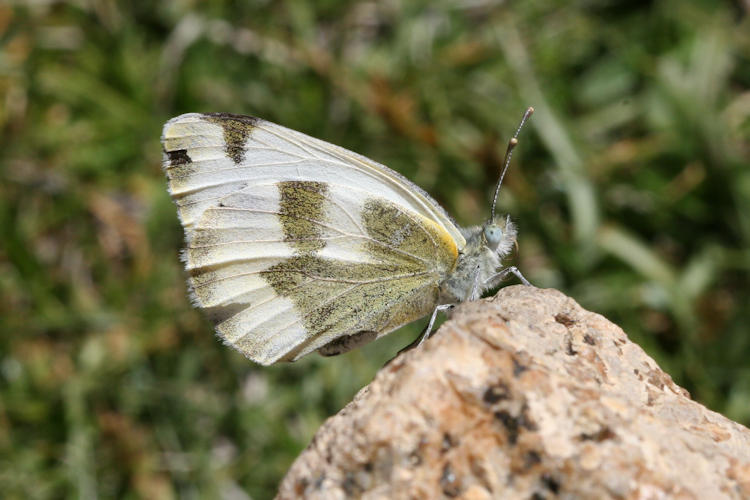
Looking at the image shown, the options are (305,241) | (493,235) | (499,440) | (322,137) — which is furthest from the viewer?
(322,137)

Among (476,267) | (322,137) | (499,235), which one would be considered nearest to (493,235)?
(499,235)

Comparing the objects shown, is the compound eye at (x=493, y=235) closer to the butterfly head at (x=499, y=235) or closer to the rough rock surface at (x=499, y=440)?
the butterfly head at (x=499, y=235)

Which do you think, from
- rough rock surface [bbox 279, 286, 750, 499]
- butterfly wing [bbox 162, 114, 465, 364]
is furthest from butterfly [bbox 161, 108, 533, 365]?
rough rock surface [bbox 279, 286, 750, 499]

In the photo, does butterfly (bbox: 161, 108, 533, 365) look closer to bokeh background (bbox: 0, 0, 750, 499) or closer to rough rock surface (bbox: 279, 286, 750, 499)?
rough rock surface (bbox: 279, 286, 750, 499)

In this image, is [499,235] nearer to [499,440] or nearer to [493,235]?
[493,235]

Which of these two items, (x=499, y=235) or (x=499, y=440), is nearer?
(x=499, y=440)
